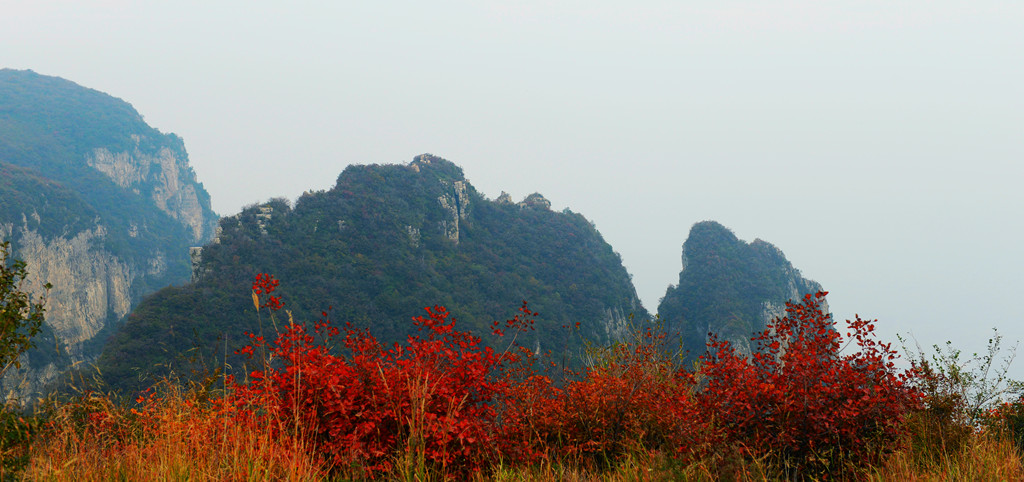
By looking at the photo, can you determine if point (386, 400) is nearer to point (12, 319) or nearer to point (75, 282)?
point (12, 319)

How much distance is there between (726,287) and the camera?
234 ft

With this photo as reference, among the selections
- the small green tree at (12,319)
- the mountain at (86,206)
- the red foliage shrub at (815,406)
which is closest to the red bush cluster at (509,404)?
the red foliage shrub at (815,406)

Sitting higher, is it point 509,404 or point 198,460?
point 509,404

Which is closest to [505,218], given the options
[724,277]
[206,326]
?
[724,277]

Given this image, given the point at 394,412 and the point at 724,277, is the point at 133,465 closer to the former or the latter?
the point at 394,412

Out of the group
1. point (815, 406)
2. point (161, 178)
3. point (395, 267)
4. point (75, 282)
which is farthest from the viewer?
point (161, 178)

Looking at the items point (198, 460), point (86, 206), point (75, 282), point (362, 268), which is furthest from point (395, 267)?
point (86, 206)

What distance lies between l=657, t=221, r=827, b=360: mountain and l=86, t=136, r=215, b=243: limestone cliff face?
109293mm

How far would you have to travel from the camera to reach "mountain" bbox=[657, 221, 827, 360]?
222 ft

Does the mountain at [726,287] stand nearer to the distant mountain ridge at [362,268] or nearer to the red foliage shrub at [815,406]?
the distant mountain ridge at [362,268]

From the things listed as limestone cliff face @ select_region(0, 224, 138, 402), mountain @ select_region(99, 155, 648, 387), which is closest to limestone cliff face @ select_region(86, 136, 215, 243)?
limestone cliff face @ select_region(0, 224, 138, 402)

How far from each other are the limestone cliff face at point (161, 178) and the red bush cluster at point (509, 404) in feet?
438

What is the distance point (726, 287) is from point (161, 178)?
403 ft

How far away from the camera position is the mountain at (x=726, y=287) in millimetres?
67706
